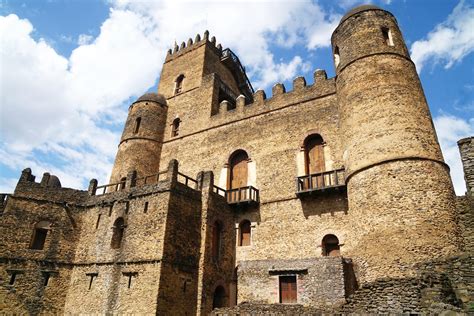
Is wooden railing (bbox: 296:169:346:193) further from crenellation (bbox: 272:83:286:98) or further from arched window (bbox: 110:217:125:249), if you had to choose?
arched window (bbox: 110:217:125:249)

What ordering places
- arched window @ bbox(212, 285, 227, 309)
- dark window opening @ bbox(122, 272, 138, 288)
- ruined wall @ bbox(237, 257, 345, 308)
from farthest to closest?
arched window @ bbox(212, 285, 227, 309), dark window opening @ bbox(122, 272, 138, 288), ruined wall @ bbox(237, 257, 345, 308)

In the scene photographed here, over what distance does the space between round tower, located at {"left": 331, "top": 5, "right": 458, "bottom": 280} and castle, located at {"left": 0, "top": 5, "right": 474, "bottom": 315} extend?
5 centimetres

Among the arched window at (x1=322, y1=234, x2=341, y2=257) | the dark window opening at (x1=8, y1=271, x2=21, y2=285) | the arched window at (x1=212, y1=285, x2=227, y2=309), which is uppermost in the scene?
the arched window at (x1=322, y1=234, x2=341, y2=257)

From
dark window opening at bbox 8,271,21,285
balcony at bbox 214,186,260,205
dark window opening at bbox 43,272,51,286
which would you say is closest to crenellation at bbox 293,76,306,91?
balcony at bbox 214,186,260,205

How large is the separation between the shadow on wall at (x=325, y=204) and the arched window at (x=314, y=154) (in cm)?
158

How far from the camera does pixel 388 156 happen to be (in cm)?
1385

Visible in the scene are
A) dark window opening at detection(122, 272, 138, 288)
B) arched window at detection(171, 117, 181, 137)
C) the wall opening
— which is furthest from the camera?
arched window at detection(171, 117, 181, 137)

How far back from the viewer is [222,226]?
1778cm

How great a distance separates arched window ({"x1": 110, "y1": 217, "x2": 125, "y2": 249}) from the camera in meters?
17.0

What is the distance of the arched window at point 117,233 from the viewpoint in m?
17.0

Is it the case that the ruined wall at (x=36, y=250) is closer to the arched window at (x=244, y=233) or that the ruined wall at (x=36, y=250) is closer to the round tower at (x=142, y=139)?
the round tower at (x=142, y=139)

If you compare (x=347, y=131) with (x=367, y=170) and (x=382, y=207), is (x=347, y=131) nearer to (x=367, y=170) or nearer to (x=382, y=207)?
(x=367, y=170)

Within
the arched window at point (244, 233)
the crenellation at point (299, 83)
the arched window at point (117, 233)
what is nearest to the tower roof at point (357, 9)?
the crenellation at point (299, 83)

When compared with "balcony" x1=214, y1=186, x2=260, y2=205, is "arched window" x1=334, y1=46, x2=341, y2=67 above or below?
above
